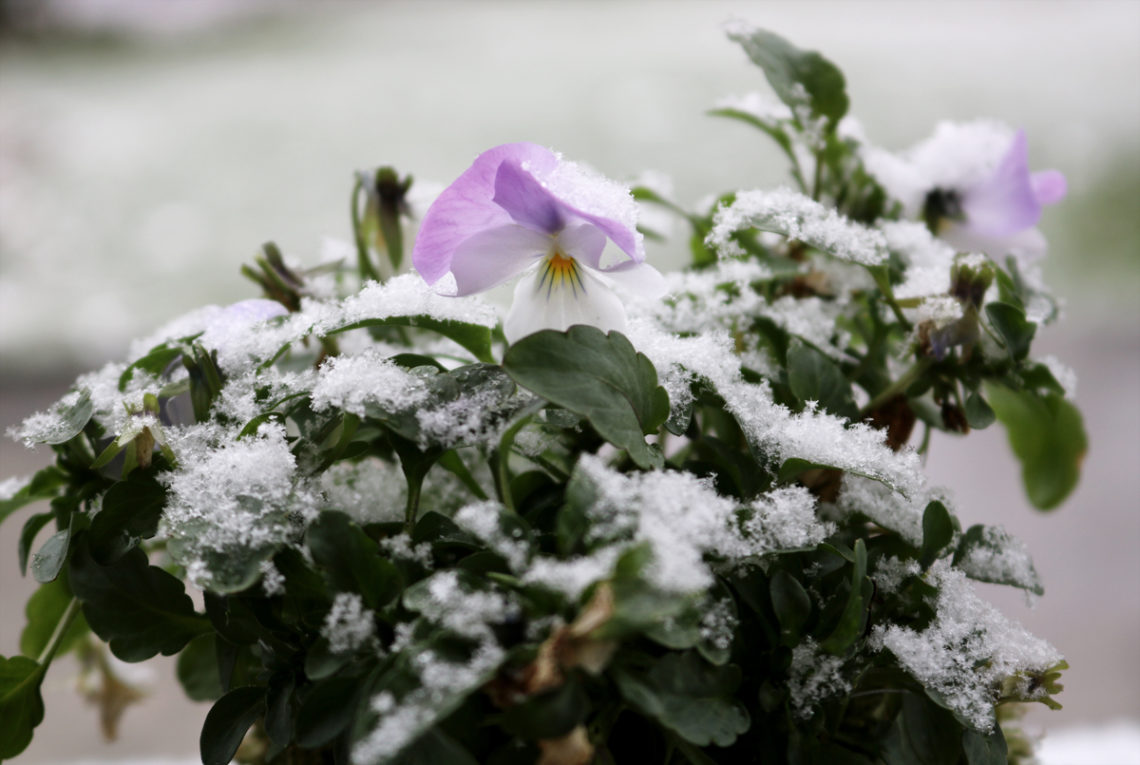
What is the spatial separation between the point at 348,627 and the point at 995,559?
10.4 inches

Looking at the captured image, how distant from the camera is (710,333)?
17.6 inches

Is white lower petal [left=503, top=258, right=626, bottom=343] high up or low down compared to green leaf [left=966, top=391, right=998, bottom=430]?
up

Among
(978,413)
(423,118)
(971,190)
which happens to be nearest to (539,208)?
(978,413)

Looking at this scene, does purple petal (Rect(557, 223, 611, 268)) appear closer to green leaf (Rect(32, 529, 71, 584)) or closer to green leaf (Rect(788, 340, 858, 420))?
green leaf (Rect(788, 340, 858, 420))

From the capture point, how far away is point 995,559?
42 cm

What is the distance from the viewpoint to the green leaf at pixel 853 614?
0.33m

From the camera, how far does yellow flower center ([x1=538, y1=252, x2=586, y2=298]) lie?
0.40 m

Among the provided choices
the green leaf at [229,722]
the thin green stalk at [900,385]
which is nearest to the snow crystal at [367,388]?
the green leaf at [229,722]

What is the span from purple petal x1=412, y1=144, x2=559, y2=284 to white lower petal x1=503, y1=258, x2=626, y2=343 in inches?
1.3

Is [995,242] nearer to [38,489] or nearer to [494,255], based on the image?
[494,255]

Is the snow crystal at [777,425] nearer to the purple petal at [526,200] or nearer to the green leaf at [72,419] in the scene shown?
the purple petal at [526,200]

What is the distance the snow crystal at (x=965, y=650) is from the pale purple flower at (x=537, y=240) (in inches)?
6.2

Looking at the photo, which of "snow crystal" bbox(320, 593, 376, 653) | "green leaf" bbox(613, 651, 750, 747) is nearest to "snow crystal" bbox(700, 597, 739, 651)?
"green leaf" bbox(613, 651, 750, 747)

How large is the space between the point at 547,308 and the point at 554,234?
0.11 feet
